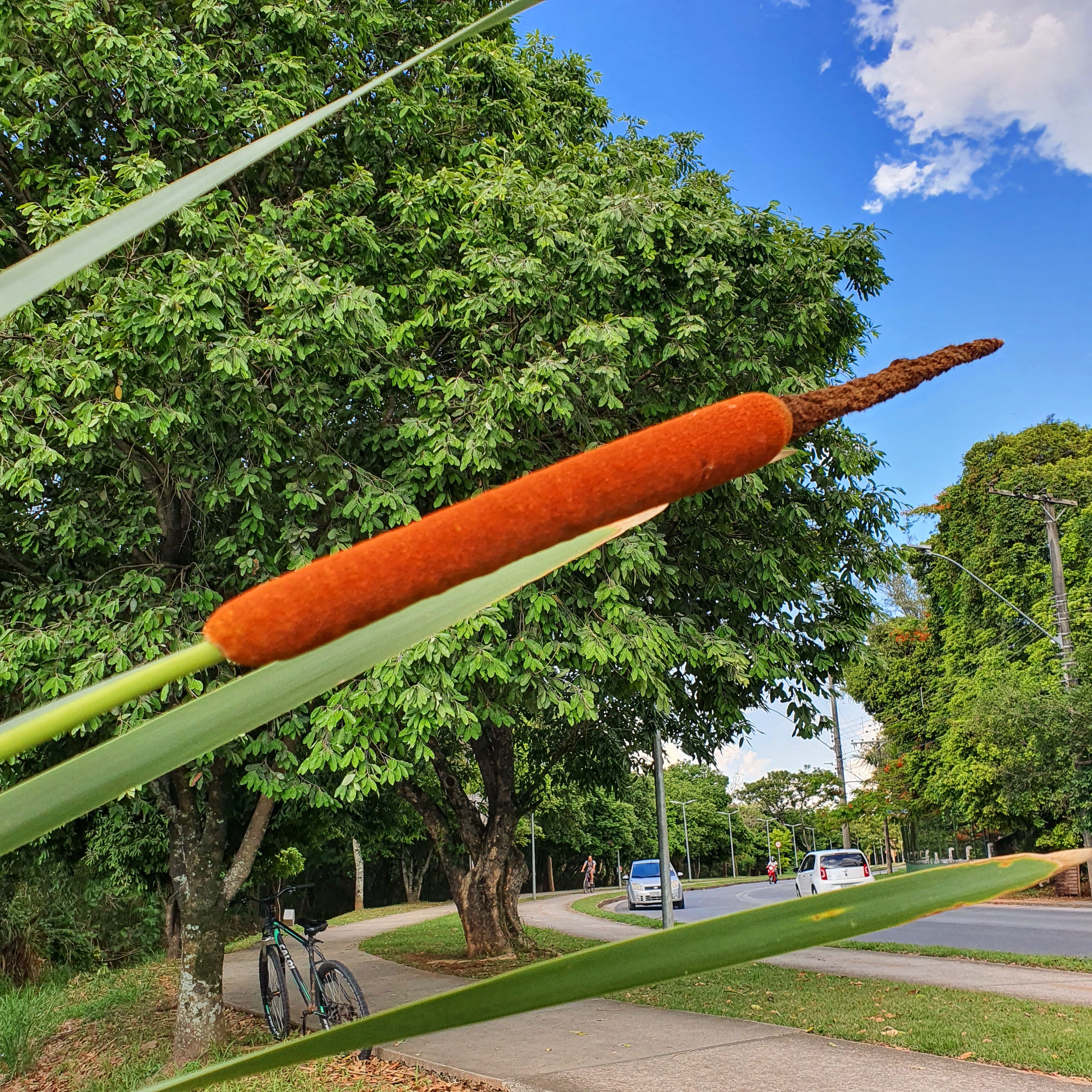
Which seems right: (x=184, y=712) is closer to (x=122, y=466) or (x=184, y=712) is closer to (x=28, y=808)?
(x=28, y=808)

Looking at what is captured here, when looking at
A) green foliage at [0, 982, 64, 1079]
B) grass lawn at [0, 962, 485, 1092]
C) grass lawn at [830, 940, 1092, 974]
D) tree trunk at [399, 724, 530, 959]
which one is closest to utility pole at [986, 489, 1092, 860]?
grass lawn at [830, 940, 1092, 974]

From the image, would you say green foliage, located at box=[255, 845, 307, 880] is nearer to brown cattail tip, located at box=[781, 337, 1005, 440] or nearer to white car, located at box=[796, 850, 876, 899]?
white car, located at box=[796, 850, 876, 899]

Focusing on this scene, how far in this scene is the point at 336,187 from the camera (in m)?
7.54

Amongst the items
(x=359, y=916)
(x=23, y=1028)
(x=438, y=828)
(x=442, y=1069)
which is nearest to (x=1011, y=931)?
(x=438, y=828)

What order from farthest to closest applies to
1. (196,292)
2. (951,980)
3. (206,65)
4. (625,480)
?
(951,980) → (206,65) → (196,292) → (625,480)

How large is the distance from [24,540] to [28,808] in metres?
7.97

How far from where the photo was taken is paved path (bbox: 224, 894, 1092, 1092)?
6344mm

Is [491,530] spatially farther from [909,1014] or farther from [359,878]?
[359,878]

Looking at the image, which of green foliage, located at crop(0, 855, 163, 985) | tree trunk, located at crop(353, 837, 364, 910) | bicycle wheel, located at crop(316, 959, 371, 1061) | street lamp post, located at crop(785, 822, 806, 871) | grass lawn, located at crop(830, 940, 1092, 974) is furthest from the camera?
street lamp post, located at crop(785, 822, 806, 871)

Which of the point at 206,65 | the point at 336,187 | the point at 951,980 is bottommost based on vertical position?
the point at 951,980

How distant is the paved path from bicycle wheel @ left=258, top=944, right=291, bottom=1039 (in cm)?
113

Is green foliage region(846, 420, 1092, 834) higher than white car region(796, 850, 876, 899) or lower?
higher

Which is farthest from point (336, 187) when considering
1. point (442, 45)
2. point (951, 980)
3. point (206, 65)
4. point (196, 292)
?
point (951, 980)

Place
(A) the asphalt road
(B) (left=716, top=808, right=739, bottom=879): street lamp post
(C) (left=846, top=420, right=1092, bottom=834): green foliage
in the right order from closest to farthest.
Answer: (A) the asphalt road
(C) (left=846, top=420, right=1092, bottom=834): green foliage
(B) (left=716, top=808, right=739, bottom=879): street lamp post
